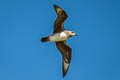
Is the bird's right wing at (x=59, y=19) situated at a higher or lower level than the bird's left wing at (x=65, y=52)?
higher

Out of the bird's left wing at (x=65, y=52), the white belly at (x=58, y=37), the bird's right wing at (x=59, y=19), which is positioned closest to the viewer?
the bird's right wing at (x=59, y=19)

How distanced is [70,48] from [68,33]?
3.90 ft

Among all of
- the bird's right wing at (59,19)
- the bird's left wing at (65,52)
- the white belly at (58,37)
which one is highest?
the bird's right wing at (59,19)

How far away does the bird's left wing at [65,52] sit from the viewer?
18984 millimetres

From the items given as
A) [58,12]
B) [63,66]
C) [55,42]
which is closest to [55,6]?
[58,12]

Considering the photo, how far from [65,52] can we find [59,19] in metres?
1.97

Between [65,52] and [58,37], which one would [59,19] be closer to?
[58,37]

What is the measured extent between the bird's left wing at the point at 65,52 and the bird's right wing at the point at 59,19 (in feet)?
2.97

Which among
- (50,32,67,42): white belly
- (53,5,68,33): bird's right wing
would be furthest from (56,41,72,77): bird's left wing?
(53,5,68,33): bird's right wing

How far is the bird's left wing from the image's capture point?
62.3 feet

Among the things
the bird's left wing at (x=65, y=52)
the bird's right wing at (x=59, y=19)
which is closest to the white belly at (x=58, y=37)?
the bird's right wing at (x=59, y=19)

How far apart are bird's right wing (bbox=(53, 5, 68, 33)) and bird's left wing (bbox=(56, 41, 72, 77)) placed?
91 cm

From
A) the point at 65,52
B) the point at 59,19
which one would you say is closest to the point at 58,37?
the point at 59,19

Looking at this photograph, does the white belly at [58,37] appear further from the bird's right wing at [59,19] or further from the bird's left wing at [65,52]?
the bird's left wing at [65,52]
